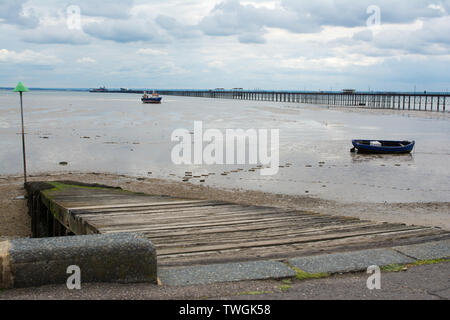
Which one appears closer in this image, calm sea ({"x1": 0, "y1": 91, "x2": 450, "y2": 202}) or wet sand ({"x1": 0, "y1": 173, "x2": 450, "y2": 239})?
wet sand ({"x1": 0, "y1": 173, "x2": 450, "y2": 239})

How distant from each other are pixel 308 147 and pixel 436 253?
84.3 ft

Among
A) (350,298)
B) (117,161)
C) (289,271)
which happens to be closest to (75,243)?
(289,271)

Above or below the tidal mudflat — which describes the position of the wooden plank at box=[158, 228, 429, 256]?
above

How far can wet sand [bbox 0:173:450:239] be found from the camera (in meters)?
12.5

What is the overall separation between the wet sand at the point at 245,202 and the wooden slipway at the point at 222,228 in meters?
4.62

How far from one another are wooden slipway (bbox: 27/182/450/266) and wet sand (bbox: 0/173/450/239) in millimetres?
4616

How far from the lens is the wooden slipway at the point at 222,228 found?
5707mm

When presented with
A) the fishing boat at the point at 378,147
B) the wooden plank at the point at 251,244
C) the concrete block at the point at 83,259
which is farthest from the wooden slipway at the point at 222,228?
the fishing boat at the point at 378,147

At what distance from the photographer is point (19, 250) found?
4.11 metres

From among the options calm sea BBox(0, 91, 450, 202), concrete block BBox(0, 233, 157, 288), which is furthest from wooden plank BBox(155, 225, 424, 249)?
calm sea BBox(0, 91, 450, 202)

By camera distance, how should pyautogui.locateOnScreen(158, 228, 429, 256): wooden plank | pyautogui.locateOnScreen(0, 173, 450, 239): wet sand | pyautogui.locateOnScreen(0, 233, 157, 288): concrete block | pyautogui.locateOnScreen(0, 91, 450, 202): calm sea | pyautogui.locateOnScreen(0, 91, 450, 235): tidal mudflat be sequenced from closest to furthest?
pyautogui.locateOnScreen(0, 233, 157, 288): concrete block < pyautogui.locateOnScreen(158, 228, 429, 256): wooden plank < pyautogui.locateOnScreen(0, 173, 450, 239): wet sand < pyautogui.locateOnScreen(0, 91, 450, 235): tidal mudflat < pyautogui.locateOnScreen(0, 91, 450, 202): calm sea

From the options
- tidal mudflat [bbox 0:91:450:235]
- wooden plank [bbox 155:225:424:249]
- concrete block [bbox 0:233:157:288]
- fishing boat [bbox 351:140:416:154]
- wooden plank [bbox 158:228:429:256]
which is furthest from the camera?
fishing boat [bbox 351:140:416:154]

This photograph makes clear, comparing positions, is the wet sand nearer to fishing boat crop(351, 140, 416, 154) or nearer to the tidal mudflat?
the tidal mudflat

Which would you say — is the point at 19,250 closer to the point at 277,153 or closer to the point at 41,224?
the point at 41,224
